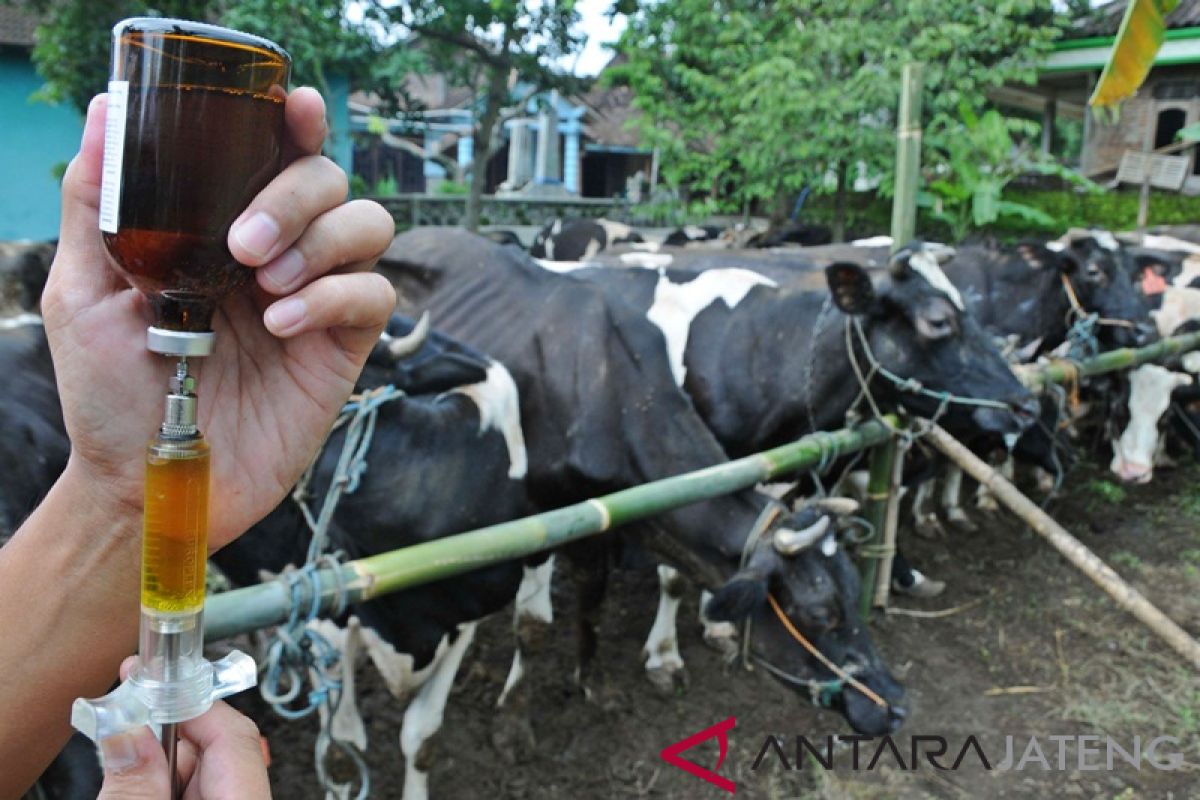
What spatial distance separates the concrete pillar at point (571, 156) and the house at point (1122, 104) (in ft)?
35.9

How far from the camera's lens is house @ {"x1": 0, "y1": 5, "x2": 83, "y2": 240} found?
13562 mm

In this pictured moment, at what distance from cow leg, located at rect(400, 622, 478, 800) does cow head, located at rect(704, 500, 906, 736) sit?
0.95m

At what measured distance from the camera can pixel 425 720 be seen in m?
3.22

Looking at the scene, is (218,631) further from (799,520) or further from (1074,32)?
(1074,32)

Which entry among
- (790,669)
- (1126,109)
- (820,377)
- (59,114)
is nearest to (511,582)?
(790,669)

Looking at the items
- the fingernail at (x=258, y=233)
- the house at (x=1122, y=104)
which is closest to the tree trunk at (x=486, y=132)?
the house at (x=1122, y=104)

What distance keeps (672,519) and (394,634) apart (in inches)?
40.2

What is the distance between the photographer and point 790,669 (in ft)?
10.3

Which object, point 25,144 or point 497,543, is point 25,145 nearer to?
→ point 25,144

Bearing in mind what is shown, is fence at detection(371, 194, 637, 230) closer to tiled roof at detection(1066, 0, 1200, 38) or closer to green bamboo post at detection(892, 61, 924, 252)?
tiled roof at detection(1066, 0, 1200, 38)

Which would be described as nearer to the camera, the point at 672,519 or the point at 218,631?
the point at 218,631

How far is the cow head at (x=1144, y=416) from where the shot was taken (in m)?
6.80

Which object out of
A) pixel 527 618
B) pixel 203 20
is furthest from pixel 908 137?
pixel 203 20

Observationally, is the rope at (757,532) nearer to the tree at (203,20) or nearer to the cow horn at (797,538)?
the cow horn at (797,538)
